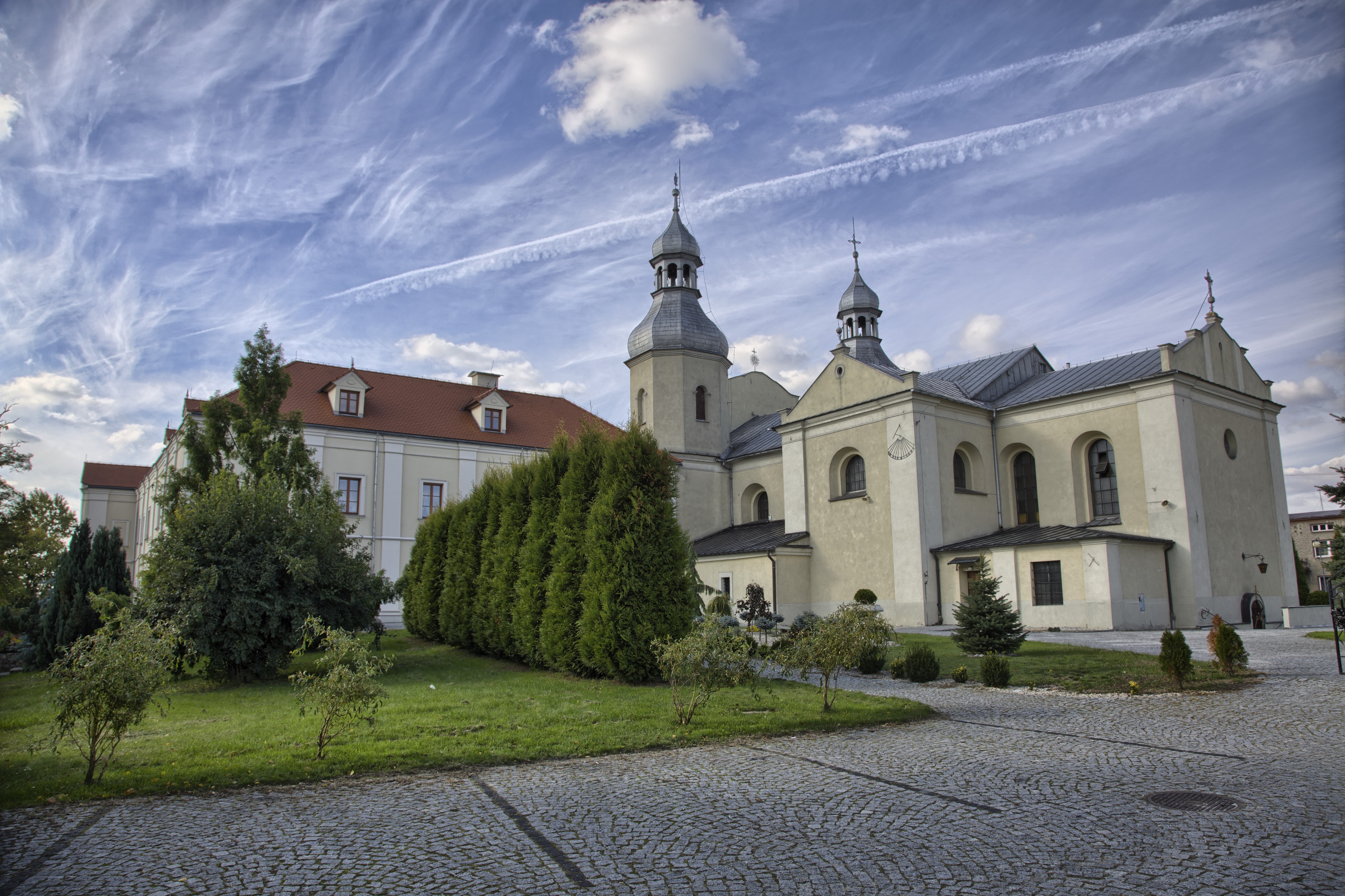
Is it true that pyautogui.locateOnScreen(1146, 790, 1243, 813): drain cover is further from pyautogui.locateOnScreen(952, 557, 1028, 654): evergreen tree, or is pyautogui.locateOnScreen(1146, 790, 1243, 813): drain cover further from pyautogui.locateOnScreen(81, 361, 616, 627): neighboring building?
pyautogui.locateOnScreen(81, 361, 616, 627): neighboring building

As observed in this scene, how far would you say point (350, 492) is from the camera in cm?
3416

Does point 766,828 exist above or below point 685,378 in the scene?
below

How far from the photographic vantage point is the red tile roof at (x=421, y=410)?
113 ft

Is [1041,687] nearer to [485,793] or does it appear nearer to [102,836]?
[485,793]

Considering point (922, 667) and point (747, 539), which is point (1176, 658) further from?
point (747, 539)

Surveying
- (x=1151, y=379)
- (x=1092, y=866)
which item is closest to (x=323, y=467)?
(x=1151, y=379)

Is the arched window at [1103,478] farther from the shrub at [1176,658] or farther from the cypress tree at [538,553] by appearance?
the cypress tree at [538,553]

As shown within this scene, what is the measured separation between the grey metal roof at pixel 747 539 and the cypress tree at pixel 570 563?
16.2 m

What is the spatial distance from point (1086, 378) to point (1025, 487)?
15.0 feet

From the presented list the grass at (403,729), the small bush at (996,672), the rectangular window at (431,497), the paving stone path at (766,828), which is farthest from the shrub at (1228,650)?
the rectangular window at (431,497)

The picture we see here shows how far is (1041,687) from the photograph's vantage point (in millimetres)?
13008

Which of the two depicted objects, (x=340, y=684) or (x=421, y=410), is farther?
(x=421, y=410)

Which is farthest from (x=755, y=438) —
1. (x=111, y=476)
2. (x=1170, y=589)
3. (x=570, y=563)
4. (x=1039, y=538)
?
(x=111, y=476)

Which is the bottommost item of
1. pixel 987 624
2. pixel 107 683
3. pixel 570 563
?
pixel 987 624
